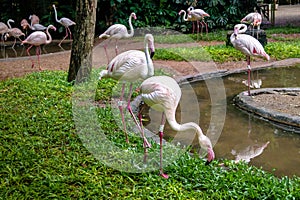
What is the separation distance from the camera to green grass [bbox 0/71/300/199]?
383 centimetres

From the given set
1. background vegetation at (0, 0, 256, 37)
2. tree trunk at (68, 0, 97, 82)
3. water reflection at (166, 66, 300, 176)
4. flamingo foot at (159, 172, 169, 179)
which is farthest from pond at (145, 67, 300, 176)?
background vegetation at (0, 0, 256, 37)

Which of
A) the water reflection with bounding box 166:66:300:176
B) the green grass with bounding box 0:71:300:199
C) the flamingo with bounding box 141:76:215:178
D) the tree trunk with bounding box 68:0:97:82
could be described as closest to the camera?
the green grass with bounding box 0:71:300:199

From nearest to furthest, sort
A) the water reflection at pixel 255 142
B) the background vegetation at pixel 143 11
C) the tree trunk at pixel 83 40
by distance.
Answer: the water reflection at pixel 255 142 → the tree trunk at pixel 83 40 → the background vegetation at pixel 143 11

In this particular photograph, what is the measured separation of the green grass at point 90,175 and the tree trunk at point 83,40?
2.22 m

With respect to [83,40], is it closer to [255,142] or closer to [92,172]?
[255,142]

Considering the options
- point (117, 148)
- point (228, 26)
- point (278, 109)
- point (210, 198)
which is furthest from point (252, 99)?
point (228, 26)

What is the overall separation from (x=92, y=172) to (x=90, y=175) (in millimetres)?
70

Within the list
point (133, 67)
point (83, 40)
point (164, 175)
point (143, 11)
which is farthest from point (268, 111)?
point (143, 11)

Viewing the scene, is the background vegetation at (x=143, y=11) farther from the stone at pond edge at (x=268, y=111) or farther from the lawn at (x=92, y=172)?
the lawn at (x=92, y=172)

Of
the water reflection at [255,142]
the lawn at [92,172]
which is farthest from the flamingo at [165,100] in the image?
the water reflection at [255,142]

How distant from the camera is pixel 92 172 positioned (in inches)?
167

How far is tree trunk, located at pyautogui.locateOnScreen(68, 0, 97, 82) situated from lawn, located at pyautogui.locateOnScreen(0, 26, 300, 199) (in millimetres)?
1923

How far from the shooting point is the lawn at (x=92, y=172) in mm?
3836

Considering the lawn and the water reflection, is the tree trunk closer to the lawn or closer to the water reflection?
the lawn
